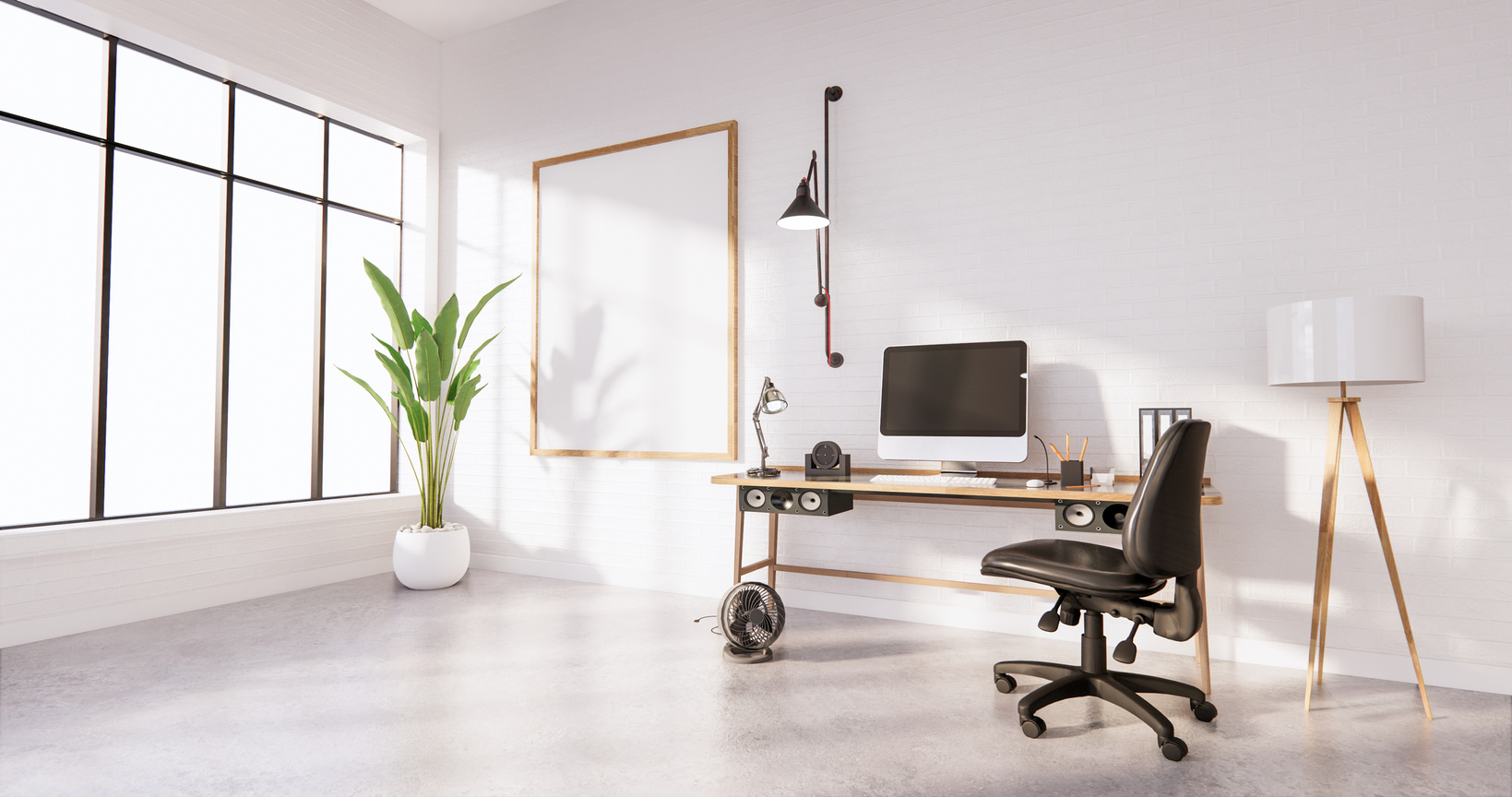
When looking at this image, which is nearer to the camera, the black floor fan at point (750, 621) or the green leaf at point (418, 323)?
the black floor fan at point (750, 621)

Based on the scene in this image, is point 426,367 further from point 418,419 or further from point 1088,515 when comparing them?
point 1088,515

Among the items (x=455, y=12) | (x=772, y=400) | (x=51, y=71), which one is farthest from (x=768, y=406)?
(x=51, y=71)

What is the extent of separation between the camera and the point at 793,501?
336 centimetres

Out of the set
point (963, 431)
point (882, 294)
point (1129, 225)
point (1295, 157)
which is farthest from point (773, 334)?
point (1295, 157)

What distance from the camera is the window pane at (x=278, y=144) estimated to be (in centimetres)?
437

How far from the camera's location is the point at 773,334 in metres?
4.06

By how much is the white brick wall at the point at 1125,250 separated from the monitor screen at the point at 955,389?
243 mm

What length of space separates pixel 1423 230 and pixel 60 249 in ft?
19.1

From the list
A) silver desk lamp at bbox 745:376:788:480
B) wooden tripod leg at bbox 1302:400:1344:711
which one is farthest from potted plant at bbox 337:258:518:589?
wooden tripod leg at bbox 1302:400:1344:711

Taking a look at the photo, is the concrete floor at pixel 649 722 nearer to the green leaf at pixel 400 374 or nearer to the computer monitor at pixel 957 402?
the computer monitor at pixel 957 402

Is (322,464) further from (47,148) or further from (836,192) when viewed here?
(836,192)

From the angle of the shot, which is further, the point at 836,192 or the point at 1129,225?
the point at 836,192

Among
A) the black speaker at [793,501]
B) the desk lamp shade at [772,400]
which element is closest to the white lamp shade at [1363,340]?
the black speaker at [793,501]

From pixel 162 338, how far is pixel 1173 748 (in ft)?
15.9
